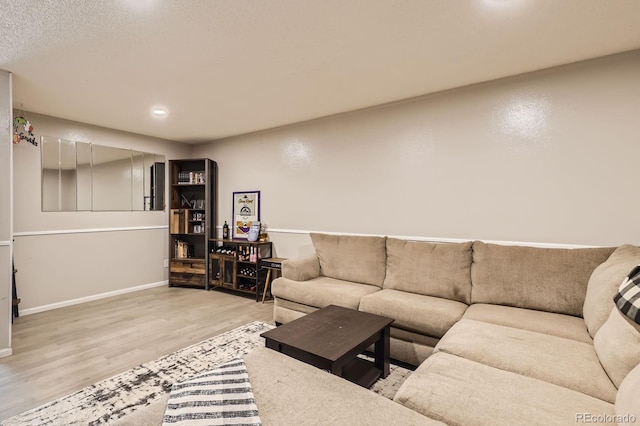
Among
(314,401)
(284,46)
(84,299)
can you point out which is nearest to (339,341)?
(314,401)

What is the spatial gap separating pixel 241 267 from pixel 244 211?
35.3 inches

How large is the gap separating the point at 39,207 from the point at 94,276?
110 centimetres

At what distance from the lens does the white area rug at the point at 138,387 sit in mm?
1836

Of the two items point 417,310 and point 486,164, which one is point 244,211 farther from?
point 486,164

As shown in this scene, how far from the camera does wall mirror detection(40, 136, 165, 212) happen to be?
3.89 metres

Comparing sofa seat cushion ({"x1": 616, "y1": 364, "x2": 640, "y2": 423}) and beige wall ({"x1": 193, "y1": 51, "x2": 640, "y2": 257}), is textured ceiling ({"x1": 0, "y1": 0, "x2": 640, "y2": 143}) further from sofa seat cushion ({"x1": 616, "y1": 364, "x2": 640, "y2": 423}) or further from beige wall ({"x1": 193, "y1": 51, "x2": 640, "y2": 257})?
sofa seat cushion ({"x1": 616, "y1": 364, "x2": 640, "y2": 423})

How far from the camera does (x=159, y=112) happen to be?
3697mm

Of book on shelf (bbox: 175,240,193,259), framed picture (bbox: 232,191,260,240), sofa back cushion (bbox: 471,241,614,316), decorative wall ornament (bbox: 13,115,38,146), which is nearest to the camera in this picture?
Result: sofa back cushion (bbox: 471,241,614,316)

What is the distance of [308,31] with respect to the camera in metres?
2.04

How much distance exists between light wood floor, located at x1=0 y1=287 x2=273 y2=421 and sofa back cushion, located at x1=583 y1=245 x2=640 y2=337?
279cm

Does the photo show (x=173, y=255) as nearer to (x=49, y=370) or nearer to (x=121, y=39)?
(x=49, y=370)

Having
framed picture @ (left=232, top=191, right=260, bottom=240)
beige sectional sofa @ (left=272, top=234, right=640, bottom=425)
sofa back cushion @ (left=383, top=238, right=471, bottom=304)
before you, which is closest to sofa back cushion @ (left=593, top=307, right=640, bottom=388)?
beige sectional sofa @ (left=272, top=234, right=640, bottom=425)

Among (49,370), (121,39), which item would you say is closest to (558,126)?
(121,39)

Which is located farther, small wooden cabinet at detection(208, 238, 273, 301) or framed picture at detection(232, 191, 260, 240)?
framed picture at detection(232, 191, 260, 240)
